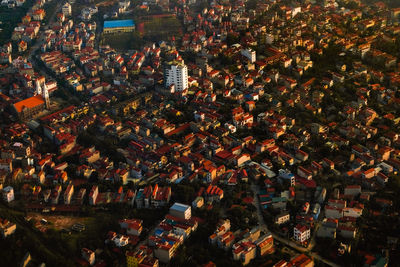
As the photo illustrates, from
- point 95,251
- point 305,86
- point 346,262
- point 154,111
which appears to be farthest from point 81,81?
point 346,262

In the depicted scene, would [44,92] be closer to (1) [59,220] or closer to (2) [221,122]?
(2) [221,122]

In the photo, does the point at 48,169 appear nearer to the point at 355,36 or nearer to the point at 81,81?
the point at 81,81

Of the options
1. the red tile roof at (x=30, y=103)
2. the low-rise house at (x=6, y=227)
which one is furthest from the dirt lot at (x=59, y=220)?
the red tile roof at (x=30, y=103)

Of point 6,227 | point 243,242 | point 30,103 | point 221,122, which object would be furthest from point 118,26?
point 243,242

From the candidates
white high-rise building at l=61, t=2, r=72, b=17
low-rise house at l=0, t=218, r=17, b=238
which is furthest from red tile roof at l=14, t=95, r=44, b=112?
white high-rise building at l=61, t=2, r=72, b=17

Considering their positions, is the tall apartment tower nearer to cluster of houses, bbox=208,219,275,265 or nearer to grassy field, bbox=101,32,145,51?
grassy field, bbox=101,32,145,51

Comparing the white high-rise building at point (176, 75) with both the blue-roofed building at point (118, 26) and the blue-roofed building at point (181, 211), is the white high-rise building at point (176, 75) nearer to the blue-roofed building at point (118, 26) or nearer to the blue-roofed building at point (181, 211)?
the blue-roofed building at point (181, 211)
